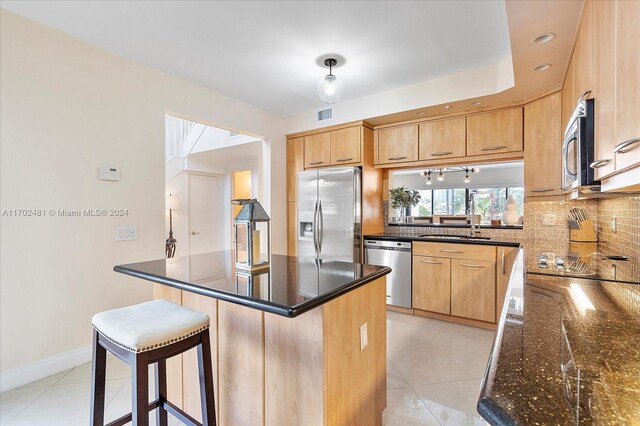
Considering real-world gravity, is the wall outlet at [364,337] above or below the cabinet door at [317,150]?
below

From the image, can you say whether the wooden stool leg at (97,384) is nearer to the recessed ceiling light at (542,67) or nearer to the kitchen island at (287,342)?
the kitchen island at (287,342)

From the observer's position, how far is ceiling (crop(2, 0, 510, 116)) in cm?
224

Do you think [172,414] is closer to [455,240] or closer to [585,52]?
[585,52]


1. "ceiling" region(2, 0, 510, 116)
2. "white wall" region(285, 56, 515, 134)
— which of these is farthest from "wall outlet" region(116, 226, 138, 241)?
"white wall" region(285, 56, 515, 134)

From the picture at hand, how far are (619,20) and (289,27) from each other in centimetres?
202

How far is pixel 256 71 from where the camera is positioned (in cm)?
320

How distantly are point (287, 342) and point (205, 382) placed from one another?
0.41m

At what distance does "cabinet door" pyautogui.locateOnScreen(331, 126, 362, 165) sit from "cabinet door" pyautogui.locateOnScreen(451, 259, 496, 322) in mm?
1741

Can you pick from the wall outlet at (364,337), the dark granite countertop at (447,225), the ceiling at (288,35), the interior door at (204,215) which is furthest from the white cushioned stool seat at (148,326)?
the interior door at (204,215)

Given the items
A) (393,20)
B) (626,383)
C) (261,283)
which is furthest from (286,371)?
(393,20)

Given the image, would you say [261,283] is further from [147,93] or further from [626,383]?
[147,93]

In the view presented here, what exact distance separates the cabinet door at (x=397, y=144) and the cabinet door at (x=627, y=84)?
2.82 m

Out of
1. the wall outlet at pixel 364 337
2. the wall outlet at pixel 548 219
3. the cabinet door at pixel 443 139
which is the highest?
the cabinet door at pixel 443 139

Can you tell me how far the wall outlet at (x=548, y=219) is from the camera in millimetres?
3359
